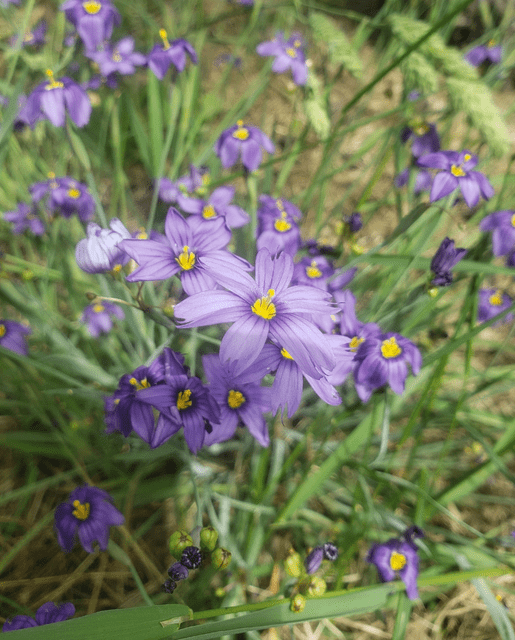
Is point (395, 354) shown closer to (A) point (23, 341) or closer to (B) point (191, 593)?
(B) point (191, 593)

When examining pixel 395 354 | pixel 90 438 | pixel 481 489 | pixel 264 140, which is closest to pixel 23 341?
pixel 90 438

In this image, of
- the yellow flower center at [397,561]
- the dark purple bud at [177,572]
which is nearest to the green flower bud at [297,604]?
the dark purple bud at [177,572]

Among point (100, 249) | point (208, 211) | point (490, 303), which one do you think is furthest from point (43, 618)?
point (490, 303)

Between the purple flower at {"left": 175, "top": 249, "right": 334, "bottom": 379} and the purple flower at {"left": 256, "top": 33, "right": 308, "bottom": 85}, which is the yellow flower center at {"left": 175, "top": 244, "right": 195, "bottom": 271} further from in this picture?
the purple flower at {"left": 256, "top": 33, "right": 308, "bottom": 85}

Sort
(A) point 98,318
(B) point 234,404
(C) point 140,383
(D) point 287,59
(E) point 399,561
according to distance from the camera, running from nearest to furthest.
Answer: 1. (C) point 140,383
2. (B) point 234,404
3. (E) point 399,561
4. (A) point 98,318
5. (D) point 287,59

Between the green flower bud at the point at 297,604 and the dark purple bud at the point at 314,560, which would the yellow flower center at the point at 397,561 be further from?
the green flower bud at the point at 297,604

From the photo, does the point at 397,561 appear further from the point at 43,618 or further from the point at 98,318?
the point at 98,318

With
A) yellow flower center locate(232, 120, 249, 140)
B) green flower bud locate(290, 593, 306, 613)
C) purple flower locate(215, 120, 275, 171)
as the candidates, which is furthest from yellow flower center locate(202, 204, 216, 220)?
green flower bud locate(290, 593, 306, 613)
